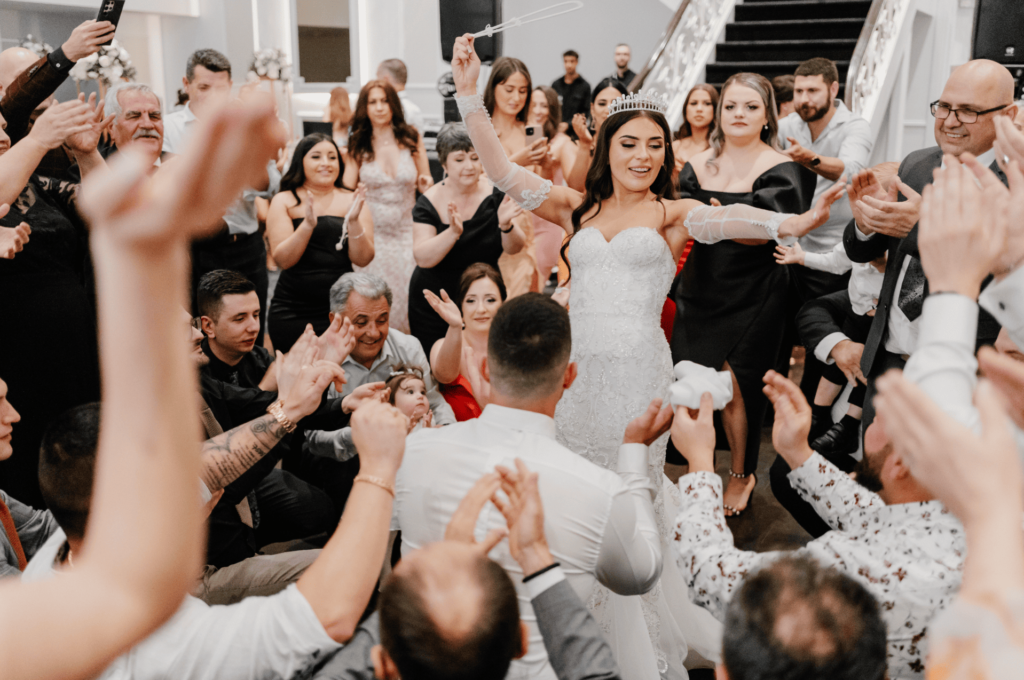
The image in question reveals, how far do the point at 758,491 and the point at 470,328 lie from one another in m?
1.49

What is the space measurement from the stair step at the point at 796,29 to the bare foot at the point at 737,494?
4927 mm

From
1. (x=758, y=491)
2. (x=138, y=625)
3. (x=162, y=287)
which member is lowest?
(x=758, y=491)

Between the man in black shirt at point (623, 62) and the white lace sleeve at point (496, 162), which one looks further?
the man in black shirt at point (623, 62)

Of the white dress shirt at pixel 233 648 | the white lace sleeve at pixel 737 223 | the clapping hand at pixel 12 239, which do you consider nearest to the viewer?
the white dress shirt at pixel 233 648

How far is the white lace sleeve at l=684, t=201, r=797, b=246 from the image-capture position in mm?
2250

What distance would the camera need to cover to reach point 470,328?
9.31 ft

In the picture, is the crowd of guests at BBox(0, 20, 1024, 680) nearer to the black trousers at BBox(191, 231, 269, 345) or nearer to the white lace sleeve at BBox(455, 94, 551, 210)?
the black trousers at BBox(191, 231, 269, 345)

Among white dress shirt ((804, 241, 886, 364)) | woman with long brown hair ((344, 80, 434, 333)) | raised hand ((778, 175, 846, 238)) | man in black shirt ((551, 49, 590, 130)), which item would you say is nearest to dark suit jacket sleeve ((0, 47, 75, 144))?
woman with long brown hair ((344, 80, 434, 333))

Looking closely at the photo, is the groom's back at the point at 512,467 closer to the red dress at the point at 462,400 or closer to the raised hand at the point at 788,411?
the raised hand at the point at 788,411

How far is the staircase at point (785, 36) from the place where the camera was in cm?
657

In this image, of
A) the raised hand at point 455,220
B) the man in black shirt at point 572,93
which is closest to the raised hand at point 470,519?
the raised hand at point 455,220

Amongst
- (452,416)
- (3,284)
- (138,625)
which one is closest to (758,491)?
(452,416)

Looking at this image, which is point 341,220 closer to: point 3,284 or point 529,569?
point 3,284

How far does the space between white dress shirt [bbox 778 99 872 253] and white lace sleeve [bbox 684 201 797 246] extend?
5.02 ft
